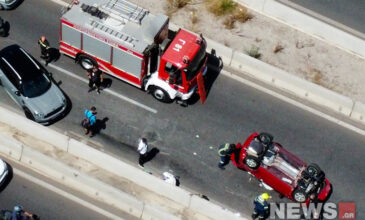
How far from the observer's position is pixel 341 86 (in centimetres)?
2764

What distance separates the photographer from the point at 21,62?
2603 cm

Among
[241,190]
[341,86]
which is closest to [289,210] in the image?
[241,190]

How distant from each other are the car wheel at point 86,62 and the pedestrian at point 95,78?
45 centimetres

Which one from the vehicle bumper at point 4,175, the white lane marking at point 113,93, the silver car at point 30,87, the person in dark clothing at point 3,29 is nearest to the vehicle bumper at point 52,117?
the silver car at point 30,87

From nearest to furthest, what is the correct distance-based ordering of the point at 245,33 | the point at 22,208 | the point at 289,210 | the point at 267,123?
the point at 22,208 < the point at 289,210 < the point at 267,123 < the point at 245,33

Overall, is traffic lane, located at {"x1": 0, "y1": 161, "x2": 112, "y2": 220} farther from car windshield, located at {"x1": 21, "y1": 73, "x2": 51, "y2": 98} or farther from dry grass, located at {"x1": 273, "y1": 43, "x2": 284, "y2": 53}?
dry grass, located at {"x1": 273, "y1": 43, "x2": 284, "y2": 53}

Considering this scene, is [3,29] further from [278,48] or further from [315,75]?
[315,75]

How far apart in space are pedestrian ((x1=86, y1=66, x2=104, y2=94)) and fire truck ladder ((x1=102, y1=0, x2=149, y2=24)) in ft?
7.97

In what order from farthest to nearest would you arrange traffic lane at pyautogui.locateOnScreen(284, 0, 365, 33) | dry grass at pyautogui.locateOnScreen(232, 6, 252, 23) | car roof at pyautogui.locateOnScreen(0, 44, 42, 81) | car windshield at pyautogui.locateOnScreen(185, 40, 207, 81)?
traffic lane at pyautogui.locateOnScreen(284, 0, 365, 33)
dry grass at pyautogui.locateOnScreen(232, 6, 252, 23)
car roof at pyautogui.locateOnScreen(0, 44, 42, 81)
car windshield at pyautogui.locateOnScreen(185, 40, 207, 81)

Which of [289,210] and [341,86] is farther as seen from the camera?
[341,86]

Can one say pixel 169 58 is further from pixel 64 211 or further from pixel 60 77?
pixel 64 211

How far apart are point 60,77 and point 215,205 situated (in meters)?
8.93


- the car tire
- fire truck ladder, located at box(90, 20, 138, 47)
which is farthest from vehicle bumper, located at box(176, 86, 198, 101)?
the car tire

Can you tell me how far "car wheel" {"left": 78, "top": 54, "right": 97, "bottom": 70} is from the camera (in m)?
26.8
